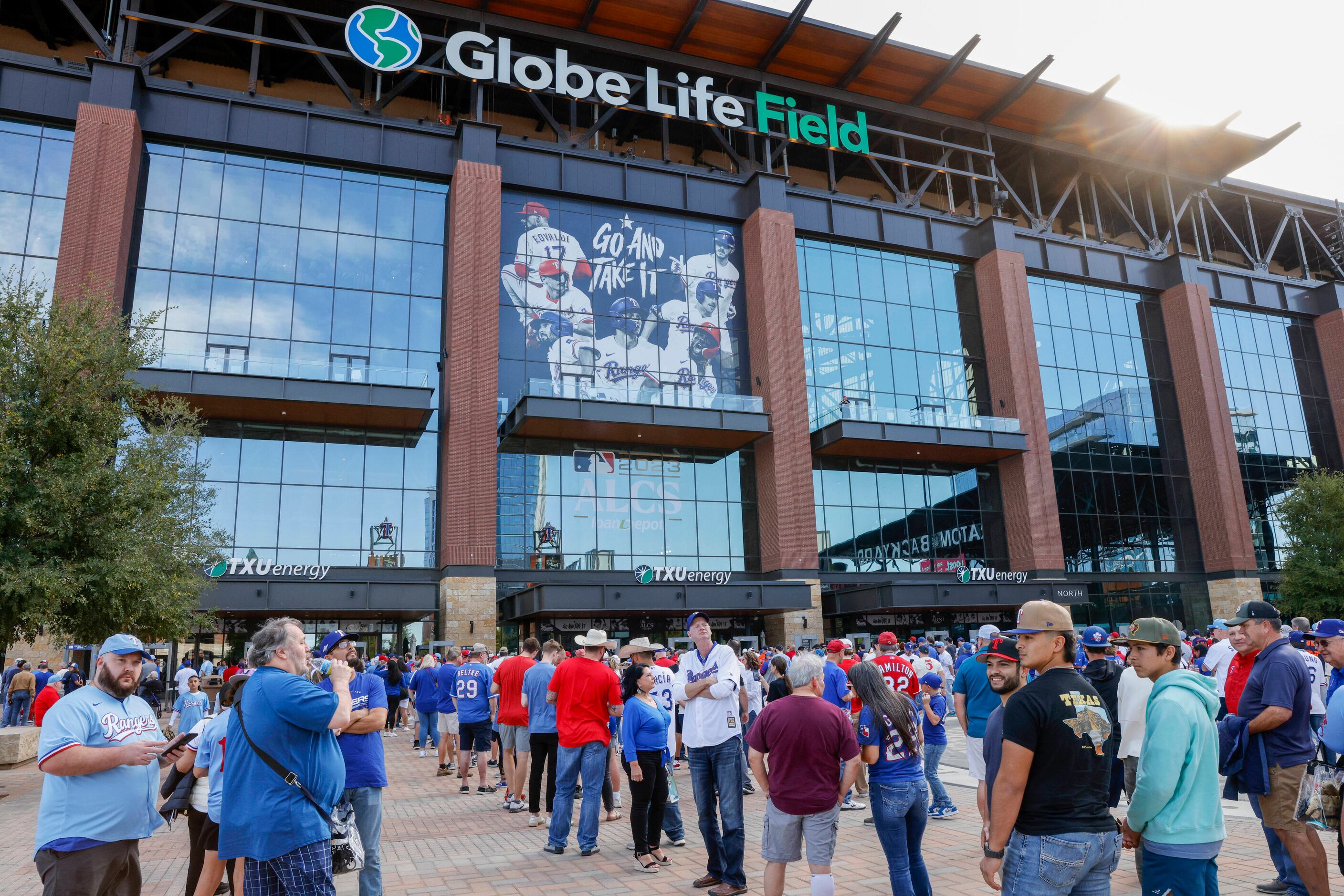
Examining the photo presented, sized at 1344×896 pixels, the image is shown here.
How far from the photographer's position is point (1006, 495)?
36.6m

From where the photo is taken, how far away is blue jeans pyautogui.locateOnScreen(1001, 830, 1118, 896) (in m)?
3.49

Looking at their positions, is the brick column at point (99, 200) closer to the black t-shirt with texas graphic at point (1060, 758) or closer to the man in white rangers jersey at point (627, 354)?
the man in white rangers jersey at point (627, 354)

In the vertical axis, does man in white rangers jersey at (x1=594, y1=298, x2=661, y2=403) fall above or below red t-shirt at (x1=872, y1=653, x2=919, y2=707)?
above

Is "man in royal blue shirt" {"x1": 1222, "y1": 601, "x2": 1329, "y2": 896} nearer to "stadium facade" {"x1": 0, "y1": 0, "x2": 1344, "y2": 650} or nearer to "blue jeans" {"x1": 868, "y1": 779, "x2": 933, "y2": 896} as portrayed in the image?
"blue jeans" {"x1": 868, "y1": 779, "x2": 933, "y2": 896}

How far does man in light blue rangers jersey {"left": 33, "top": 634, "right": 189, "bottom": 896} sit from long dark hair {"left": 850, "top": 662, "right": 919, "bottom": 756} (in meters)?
4.51

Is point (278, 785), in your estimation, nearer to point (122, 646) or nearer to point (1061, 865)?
point (122, 646)

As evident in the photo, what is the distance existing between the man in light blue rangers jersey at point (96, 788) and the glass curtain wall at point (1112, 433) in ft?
125

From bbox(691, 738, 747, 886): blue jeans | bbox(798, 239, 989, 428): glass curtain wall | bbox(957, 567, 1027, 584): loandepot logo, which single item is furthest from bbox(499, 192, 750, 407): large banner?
bbox(691, 738, 747, 886): blue jeans

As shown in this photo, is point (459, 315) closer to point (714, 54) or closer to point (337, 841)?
point (714, 54)

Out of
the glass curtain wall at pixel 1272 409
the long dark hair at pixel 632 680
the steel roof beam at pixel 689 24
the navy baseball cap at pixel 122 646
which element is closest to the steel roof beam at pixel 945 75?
the steel roof beam at pixel 689 24

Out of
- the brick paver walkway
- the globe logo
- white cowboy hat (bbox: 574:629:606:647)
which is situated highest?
the globe logo

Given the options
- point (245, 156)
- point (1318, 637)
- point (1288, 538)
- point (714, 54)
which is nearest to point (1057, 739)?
point (1318, 637)

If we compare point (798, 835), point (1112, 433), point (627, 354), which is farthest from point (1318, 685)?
point (1112, 433)

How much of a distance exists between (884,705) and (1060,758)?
272cm
